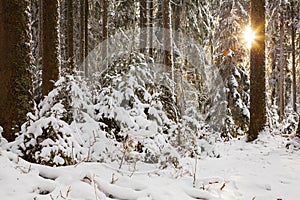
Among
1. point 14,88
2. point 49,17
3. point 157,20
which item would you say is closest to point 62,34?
point 157,20

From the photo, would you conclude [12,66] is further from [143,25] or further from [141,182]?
[143,25]

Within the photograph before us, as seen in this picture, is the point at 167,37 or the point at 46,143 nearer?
the point at 46,143

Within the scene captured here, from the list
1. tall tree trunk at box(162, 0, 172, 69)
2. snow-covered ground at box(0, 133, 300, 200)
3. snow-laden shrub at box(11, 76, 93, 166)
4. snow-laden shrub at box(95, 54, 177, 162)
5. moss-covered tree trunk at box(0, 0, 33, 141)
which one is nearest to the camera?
snow-covered ground at box(0, 133, 300, 200)

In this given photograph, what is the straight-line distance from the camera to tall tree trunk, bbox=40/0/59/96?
778 cm

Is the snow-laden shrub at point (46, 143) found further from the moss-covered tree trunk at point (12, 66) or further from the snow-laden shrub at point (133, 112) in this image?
the snow-laden shrub at point (133, 112)

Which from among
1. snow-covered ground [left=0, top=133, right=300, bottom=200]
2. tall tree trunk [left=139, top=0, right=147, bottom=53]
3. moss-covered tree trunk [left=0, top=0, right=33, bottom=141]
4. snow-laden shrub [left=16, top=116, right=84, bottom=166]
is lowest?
snow-covered ground [left=0, top=133, right=300, bottom=200]

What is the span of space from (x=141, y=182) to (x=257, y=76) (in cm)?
691

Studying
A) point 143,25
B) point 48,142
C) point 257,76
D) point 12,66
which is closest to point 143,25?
point 143,25

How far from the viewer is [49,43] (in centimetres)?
784

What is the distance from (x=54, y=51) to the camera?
7.88m

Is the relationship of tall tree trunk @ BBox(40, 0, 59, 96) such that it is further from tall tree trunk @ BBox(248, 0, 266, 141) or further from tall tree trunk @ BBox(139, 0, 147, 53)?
tall tree trunk @ BBox(139, 0, 147, 53)

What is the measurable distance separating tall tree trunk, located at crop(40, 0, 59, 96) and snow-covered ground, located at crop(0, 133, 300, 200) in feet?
12.2

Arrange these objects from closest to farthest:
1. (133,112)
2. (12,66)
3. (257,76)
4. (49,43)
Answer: (12,66)
(133,112)
(49,43)
(257,76)

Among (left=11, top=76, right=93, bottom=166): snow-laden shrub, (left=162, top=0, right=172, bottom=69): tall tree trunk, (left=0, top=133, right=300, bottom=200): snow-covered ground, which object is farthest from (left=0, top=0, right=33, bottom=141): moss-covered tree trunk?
(left=162, top=0, right=172, bottom=69): tall tree trunk
